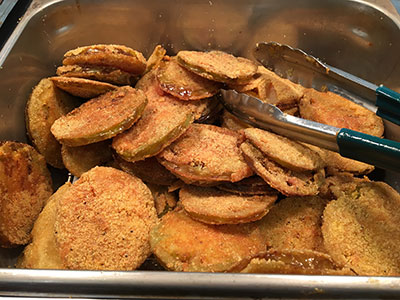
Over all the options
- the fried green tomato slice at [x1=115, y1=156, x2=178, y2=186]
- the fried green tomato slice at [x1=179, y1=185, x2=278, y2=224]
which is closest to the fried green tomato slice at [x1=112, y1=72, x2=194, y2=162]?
the fried green tomato slice at [x1=115, y1=156, x2=178, y2=186]

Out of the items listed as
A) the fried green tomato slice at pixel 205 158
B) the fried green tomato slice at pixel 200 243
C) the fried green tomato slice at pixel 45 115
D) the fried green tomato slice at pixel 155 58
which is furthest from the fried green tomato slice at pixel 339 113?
the fried green tomato slice at pixel 45 115

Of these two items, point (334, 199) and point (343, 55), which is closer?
point (334, 199)

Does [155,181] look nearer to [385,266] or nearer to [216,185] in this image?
[216,185]

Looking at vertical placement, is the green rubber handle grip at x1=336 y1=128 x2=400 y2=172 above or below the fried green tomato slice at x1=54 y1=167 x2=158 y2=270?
above

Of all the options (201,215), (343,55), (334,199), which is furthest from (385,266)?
(343,55)

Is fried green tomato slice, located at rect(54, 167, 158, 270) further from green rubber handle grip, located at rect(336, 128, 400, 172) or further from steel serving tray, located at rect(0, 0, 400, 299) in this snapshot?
green rubber handle grip, located at rect(336, 128, 400, 172)

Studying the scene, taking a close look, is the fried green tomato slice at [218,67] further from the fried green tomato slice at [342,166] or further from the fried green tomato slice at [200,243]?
the fried green tomato slice at [200,243]

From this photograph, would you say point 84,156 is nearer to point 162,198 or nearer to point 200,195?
point 162,198

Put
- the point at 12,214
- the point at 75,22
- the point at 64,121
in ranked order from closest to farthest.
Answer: the point at 12,214
the point at 64,121
the point at 75,22
